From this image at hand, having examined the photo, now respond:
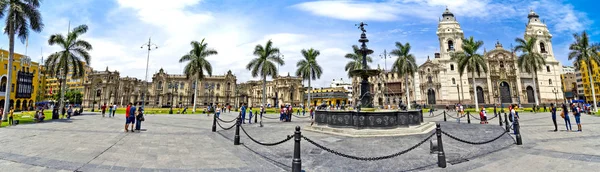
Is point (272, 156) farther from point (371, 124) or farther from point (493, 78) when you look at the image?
point (493, 78)

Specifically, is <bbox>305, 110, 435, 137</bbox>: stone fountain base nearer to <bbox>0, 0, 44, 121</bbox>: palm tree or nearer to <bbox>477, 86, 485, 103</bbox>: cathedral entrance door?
<bbox>0, 0, 44, 121</bbox>: palm tree

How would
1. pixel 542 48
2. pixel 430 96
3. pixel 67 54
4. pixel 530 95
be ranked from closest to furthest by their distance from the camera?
pixel 67 54 → pixel 530 95 → pixel 542 48 → pixel 430 96

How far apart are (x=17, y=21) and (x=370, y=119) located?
2741cm

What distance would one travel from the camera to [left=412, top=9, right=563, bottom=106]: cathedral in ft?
172

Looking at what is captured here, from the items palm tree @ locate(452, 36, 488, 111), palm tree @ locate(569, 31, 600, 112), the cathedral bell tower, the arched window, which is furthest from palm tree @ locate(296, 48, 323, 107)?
the arched window

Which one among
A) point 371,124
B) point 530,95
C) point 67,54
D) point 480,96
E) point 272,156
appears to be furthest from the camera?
point 480,96

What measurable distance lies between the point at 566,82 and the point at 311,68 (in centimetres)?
9843

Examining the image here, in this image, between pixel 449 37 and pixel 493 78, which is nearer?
pixel 493 78

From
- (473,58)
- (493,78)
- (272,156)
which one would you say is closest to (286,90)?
(473,58)

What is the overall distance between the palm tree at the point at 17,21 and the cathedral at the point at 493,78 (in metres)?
57.2

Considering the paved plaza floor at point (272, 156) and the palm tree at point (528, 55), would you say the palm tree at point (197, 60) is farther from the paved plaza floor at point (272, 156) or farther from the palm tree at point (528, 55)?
the palm tree at point (528, 55)

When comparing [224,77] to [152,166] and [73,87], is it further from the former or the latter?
[152,166]

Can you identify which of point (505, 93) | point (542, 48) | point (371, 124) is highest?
point (542, 48)

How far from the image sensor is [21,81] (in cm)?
4672
